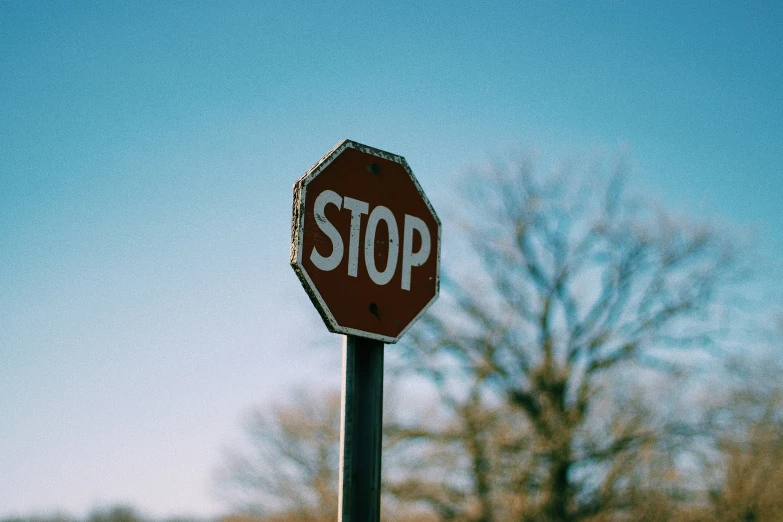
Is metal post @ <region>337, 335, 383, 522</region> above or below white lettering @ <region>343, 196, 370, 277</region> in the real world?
below

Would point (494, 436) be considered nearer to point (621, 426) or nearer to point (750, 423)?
point (621, 426)

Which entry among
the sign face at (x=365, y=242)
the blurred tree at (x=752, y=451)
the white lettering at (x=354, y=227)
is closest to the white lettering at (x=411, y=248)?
the sign face at (x=365, y=242)

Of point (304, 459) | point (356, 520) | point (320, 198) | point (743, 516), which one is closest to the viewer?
point (356, 520)

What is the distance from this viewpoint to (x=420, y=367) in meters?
13.8

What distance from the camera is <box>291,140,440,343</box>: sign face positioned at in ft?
8.19

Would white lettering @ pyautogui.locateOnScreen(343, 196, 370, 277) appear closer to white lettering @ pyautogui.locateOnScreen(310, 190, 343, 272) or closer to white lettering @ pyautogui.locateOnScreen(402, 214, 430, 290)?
white lettering @ pyautogui.locateOnScreen(310, 190, 343, 272)

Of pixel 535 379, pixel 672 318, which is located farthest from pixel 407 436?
pixel 672 318

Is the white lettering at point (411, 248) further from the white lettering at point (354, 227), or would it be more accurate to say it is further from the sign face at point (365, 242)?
the white lettering at point (354, 227)

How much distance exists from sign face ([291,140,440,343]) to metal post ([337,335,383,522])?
78mm

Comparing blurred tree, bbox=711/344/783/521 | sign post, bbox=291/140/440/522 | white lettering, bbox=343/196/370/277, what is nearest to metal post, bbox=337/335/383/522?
sign post, bbox=291/140/440/522

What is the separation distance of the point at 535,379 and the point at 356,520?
11.1 metres

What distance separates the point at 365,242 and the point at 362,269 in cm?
10

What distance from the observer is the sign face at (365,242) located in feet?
8.19

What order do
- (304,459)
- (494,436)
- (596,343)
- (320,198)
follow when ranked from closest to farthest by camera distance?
(320,198), (494,436), (596,343), (304,459)
